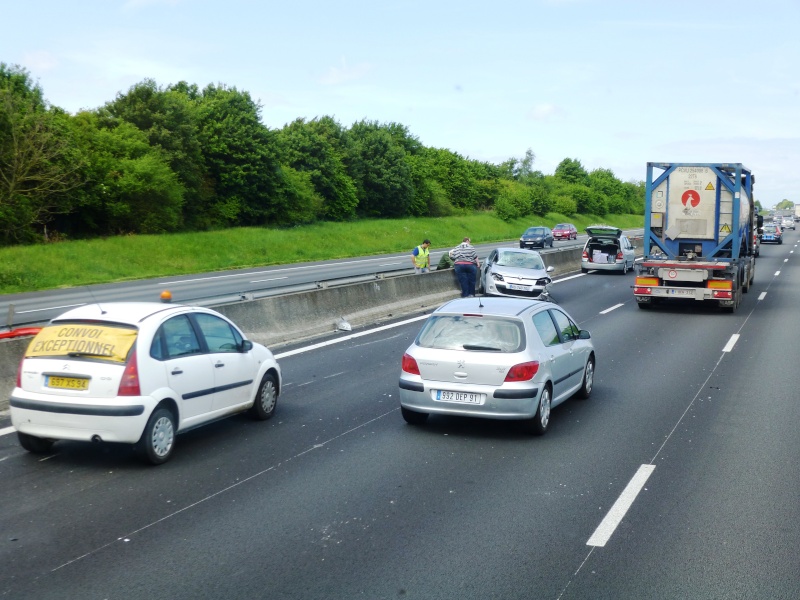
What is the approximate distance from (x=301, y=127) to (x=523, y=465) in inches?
2553

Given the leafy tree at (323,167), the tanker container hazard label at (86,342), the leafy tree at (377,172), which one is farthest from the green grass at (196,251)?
the tanker container hazard label at (86,342)

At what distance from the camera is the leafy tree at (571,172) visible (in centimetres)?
14538

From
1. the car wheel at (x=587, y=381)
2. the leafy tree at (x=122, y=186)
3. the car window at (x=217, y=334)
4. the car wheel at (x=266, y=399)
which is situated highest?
the leafy tree at (x=122, y=186)

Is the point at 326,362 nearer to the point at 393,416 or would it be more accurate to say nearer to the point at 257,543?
the point at 393,416

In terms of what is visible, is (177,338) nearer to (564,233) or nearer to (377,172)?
(377,172)

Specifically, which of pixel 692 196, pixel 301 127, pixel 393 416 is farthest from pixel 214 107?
pixel 393 416

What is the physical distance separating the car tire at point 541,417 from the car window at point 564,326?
1.14m

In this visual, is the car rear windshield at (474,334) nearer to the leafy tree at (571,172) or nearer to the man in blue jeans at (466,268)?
the man in blue jeans at (466,268)

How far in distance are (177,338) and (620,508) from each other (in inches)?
176

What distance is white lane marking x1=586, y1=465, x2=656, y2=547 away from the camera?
654 centimetres

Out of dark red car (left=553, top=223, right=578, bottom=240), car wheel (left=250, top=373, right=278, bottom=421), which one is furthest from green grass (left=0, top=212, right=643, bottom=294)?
car wheel (left=250, top=373, right=278, bottom=421)

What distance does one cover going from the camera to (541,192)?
105938 mm

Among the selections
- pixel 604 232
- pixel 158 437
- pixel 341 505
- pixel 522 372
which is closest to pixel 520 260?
pixel 604 232

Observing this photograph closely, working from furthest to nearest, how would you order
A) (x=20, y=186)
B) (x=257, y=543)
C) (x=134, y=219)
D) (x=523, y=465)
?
(x=134, y=219), (x=20, y=186), (x=523, y=465), (x=257, y=543)
